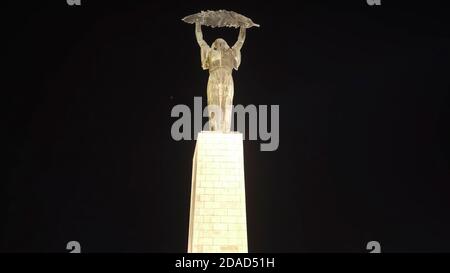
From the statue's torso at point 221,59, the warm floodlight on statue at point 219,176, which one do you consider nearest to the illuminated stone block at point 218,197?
the warm floodlight on statue at point 219,176

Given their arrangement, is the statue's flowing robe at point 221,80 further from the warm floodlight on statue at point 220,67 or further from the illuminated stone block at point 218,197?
the illuminated stone block at point 218,197

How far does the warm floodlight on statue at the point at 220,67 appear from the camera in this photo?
67.0ft

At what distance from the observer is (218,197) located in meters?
19.2

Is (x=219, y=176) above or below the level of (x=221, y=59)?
below

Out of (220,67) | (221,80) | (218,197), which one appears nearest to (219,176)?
(218,197)

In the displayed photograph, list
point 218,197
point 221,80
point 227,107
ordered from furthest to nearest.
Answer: point 221,80 < point 227,107 < point 218,197

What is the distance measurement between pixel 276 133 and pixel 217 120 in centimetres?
984

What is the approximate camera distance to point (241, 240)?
18.9 meters

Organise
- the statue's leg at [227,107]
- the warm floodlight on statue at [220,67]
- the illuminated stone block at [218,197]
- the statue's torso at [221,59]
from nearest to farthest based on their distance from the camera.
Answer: the illuminated stone block at [218,197] < the statue's leg at [227,107] < the warm floodlight on statue at [220,67] < the statue's torso at [221,59]

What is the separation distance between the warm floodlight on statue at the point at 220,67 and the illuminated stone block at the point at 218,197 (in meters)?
0.71

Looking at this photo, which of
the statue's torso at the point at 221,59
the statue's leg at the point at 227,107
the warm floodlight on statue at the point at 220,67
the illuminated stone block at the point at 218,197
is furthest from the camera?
the statue's torso at the point at 221,59

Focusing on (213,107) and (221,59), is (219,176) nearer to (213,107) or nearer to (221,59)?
(213,107)

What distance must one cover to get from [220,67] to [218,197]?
4.04 metres
